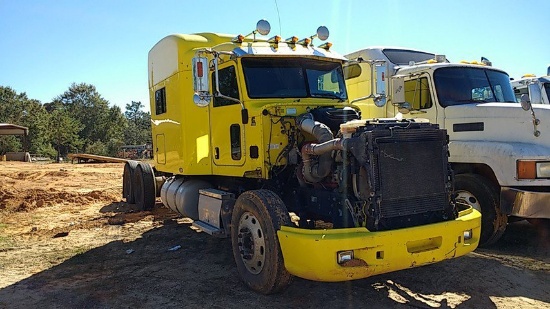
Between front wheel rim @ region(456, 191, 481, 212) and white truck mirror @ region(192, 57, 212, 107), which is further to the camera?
front wheel rim @ region(456, 191, 481, 212)

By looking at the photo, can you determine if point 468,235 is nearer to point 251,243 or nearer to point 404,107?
point 251,243

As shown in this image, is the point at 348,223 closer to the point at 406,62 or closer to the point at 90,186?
the point at 406,62

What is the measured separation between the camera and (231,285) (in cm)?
525

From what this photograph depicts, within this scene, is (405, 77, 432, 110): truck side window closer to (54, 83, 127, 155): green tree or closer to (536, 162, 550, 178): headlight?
(536, 162, 550, 178): headlight

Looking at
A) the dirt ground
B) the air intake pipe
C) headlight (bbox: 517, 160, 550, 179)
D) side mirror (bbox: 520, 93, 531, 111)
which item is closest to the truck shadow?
the dirt ground

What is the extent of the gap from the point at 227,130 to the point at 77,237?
3.71 meters

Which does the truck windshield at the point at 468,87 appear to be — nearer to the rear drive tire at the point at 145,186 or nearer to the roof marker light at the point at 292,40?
the roof marker light at the point at 292,40

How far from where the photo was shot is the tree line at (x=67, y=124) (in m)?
47.5

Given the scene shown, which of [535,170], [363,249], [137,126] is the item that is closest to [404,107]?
[535,170]

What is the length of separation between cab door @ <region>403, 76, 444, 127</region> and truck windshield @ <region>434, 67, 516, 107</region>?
0.14 m

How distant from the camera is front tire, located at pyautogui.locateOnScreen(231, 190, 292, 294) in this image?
4613mm

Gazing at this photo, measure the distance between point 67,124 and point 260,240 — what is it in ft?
163

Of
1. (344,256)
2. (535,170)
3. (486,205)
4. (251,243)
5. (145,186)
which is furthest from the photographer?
(145,186)

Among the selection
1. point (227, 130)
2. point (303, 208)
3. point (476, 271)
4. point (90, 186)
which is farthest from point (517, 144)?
point (90, 186)
